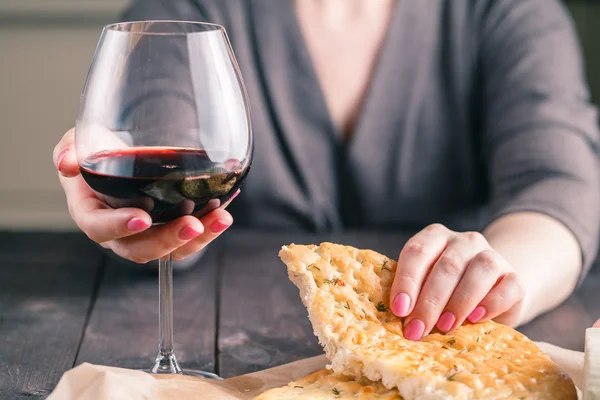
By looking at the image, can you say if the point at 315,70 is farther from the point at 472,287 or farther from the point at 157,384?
the point at 157,384

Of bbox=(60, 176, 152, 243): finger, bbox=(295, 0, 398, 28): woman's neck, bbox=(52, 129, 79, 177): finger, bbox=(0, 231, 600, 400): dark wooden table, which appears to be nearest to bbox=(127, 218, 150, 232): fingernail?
bbox=(60, 176, 152, 243): finger

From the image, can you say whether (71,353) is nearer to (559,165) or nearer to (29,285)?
(29,285)

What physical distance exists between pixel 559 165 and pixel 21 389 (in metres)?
1.20

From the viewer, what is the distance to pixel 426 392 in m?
0.82

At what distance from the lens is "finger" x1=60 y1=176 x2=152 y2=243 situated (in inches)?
36.7

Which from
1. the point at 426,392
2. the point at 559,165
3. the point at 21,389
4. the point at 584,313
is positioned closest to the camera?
the point at 426,392

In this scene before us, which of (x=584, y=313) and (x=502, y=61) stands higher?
(x=502, y=61)

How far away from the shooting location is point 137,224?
929mm

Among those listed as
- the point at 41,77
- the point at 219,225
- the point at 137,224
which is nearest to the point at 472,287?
the point at 219,225

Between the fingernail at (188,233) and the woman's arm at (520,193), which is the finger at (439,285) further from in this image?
the fingernail at (188,233)

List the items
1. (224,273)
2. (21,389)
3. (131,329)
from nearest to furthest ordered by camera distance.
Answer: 1. (21,389)
2. (131,329)
3. (224,273)

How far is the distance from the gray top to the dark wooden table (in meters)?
0.34

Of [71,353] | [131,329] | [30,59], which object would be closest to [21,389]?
[71,353]

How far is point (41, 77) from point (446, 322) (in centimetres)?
278
